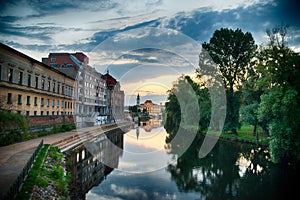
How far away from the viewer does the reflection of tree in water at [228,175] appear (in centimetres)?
1427

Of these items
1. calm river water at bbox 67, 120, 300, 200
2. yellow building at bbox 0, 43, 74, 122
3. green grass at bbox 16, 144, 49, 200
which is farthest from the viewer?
yellow building at bbox 0, 43, 74, 122

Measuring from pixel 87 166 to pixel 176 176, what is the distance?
665 cm

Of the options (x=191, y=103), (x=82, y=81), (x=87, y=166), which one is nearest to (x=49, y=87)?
(x=82, y=81)

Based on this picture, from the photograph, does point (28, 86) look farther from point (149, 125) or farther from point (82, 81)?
point (149, 125)

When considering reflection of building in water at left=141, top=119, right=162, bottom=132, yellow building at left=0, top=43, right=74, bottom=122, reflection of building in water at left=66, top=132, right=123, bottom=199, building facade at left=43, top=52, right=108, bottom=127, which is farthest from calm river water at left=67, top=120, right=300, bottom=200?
reflection of building in water at left=141, top=119, right=162, bottom=132

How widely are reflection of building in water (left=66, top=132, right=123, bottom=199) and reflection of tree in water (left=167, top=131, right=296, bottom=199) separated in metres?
5.02

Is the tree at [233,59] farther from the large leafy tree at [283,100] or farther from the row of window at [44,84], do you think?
the row of window at [44,84]

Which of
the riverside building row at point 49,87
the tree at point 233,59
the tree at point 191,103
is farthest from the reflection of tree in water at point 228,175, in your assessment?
the riverside building row at point 49,87

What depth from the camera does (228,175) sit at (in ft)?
58.7

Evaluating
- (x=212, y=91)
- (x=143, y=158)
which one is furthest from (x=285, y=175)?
(x=212, y=91)

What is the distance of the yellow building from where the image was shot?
27197mm

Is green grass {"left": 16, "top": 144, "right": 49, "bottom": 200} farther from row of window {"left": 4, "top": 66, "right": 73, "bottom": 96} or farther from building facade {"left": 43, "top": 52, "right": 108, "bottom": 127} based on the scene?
building facade {"left": 43, "top": 52, "right": 108, "bottom": 127}

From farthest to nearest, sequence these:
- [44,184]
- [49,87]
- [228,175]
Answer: [49,87] < [228,175] < [44,184]

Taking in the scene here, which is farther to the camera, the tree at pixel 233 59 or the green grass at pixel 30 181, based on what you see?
the tree at pixel 233 59
